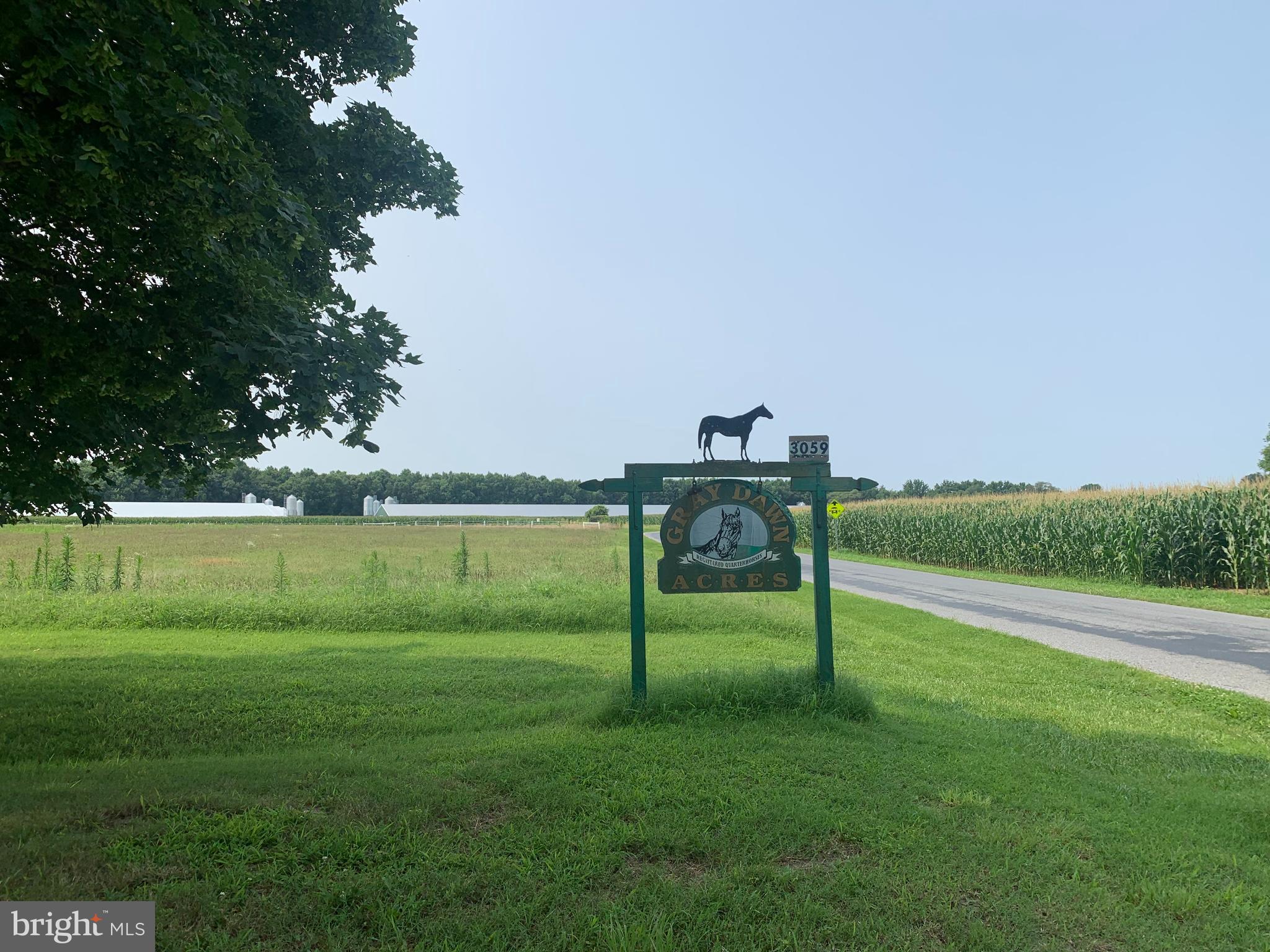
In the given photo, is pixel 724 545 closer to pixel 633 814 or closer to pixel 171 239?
pixel 633 814

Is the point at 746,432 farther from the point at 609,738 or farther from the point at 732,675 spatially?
the point at 609,738

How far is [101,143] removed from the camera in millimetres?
4172

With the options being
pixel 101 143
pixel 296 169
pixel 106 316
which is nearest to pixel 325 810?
pixel 106 316

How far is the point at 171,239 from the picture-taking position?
4.83 metres

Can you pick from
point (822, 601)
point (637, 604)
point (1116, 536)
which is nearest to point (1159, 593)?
point (1116, 536)

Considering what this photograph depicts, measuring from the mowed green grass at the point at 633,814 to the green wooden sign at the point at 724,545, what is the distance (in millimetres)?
1078

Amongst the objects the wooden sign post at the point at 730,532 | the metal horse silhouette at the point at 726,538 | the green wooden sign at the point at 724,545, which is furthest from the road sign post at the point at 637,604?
the metal horse silhouette at the point at 726,538

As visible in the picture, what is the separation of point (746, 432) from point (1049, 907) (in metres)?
4.76

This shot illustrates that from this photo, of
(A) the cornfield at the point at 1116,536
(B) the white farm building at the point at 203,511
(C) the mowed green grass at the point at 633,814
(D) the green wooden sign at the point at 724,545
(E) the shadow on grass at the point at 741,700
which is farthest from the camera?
(B) the white farm building at the point at 203,511

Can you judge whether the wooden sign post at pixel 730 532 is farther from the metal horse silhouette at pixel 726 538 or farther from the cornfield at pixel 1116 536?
the cornfield at pixel 1116 536

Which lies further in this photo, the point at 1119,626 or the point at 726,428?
the point at 1119,626

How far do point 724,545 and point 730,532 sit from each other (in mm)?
129

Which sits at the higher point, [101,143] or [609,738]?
[101,143]

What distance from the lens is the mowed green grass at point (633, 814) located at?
330 centimetres
